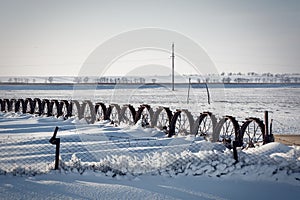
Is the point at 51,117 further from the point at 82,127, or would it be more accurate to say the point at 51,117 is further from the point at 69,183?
the point at 69,183

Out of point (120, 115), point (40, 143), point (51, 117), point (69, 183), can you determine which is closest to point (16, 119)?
point (51, 117)

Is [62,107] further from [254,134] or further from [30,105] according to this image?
[254,134]

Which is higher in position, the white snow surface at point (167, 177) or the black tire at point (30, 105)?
the black tire at point (30, 105)

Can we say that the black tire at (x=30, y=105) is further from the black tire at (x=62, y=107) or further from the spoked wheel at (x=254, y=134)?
the spoked wheel at (x=254, y=134)

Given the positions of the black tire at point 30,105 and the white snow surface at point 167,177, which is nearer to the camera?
the white snow surface at point 167,177

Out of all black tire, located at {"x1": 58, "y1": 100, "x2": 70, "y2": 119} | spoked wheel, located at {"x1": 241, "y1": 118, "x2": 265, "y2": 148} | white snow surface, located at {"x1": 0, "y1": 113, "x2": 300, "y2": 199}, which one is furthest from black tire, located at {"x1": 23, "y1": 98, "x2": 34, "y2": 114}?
spoked wheel, located at {"x1": 241, "y1": 118, "x2": 265, "y2": 148}

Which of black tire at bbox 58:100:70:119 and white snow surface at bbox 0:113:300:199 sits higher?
black tire at bbox 58:100:70:119

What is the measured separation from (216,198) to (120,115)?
391 inches

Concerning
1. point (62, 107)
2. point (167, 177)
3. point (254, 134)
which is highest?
point (62, 107)

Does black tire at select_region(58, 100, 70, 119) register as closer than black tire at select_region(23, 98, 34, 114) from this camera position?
Yes

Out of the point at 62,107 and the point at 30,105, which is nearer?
the point at 62,107

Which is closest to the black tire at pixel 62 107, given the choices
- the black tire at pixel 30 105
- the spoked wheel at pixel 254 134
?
the black tire at pixel 30 105

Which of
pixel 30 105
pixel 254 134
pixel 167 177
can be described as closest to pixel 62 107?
pixel 30 105

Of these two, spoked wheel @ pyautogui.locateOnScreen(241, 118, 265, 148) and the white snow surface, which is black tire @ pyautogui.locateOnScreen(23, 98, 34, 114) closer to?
the white snow surface
